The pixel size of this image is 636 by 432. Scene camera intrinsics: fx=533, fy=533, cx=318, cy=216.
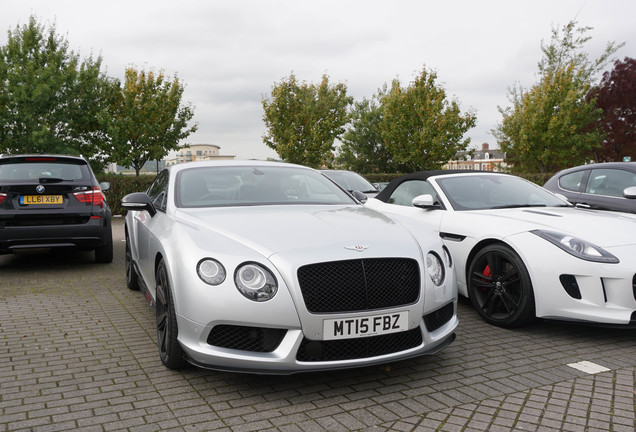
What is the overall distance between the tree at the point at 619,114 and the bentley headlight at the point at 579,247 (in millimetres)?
30242

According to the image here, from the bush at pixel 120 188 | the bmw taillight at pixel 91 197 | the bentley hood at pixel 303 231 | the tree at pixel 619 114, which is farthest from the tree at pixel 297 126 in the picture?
the bentley hood at pixel 303 231

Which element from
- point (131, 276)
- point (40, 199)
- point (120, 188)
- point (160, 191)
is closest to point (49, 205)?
point (40, 199)

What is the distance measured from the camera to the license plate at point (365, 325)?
3.11 metres

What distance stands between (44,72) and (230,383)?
834 inches

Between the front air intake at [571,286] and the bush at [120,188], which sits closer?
the front air intake at [571,286]

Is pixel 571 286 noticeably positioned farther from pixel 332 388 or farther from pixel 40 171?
pixel 40 171

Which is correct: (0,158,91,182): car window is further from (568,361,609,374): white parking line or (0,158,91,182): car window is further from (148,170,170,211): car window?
(568,361,609,374): white parking line

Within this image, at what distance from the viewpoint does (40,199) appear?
721cm

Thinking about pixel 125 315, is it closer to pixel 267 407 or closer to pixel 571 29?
pixel 267 407

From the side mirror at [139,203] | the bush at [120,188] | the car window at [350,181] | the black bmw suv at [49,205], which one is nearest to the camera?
the side mirror at [139,203]

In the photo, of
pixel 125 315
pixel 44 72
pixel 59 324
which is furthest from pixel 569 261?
pixel 44 72

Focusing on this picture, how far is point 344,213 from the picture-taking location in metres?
4.27

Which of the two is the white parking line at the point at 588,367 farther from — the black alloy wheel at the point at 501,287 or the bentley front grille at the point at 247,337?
the bentley front grille at the point at 247,337

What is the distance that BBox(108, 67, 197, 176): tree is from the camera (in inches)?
940
